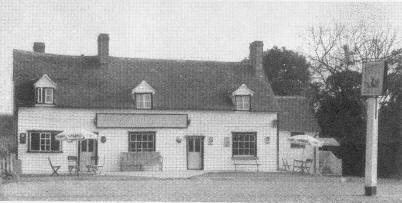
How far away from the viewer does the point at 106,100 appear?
32.5 metres

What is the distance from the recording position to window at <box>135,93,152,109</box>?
3293cm

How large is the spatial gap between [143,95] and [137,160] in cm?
387

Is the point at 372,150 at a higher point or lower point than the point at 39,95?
lower

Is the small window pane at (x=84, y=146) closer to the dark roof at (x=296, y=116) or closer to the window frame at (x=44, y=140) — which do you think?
the window frame at (x=44, y=140)

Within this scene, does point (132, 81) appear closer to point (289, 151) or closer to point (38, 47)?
point (38, 47)

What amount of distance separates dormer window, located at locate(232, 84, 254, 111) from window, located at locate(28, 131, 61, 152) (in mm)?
10420

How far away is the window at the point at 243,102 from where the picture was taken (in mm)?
34156

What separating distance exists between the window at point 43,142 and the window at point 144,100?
5.01 m

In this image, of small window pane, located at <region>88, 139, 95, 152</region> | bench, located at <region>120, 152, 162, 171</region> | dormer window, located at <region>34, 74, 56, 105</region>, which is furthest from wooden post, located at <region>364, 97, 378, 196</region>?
dormer window, located at <region>34, 74, 56, 105</region>

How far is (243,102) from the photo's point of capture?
3434cm

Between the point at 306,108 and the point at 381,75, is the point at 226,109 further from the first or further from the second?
the point at 381,75

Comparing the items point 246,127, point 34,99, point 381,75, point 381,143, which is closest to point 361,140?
point 381,143

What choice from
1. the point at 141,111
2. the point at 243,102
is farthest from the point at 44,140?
the point at 243,102

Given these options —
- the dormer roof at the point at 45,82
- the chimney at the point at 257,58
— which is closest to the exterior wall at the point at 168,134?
the dormer roof at the point at 45,82
